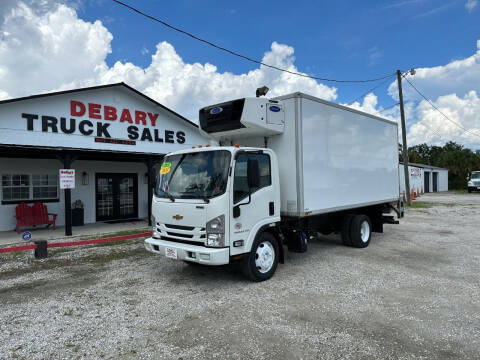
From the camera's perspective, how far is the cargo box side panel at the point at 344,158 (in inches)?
236

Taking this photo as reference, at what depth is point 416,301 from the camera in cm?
457

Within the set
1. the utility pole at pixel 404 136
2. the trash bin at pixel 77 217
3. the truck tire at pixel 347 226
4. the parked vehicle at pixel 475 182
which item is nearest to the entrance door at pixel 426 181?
the parked vehicle at pixel 475 182

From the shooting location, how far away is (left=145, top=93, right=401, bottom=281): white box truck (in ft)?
15.9

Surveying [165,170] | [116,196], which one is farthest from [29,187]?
[165,170]

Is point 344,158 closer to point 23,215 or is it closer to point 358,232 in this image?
point 358,232

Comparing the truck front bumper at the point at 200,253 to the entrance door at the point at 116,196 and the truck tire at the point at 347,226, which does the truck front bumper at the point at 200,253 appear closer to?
the truck tire at the point at 347,226

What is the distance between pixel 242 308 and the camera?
438 centimetres

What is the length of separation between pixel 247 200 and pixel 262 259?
3.66 ft

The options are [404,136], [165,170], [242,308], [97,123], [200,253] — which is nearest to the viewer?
[242,308]

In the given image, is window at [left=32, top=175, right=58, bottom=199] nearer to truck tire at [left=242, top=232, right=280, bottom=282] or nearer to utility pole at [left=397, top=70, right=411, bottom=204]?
truck tire at [left=242, top=232, right=280, bottom=282]

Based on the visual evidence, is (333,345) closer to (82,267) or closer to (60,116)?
(82,267)

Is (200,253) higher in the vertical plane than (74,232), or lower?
higher

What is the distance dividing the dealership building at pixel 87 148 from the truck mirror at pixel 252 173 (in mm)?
5692

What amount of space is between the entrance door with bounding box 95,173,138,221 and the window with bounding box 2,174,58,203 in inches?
63.8
